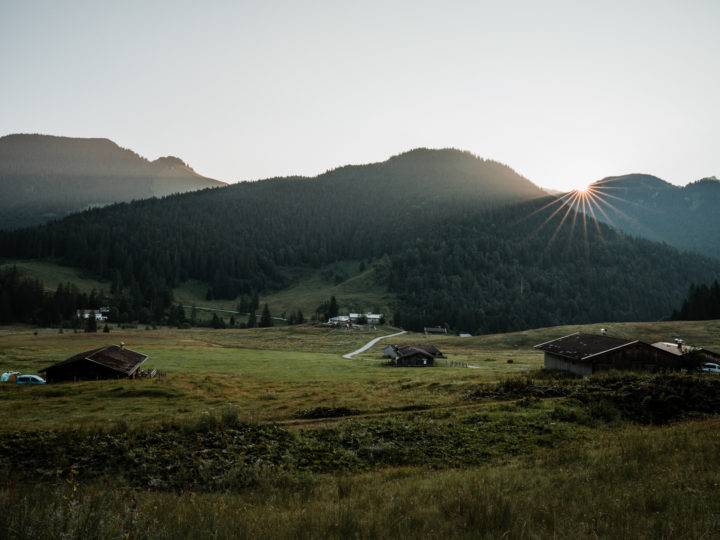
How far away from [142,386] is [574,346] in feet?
164

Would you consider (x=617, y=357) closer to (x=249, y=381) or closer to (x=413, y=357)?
(x=413, y=357)

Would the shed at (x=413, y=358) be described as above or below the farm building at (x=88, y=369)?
below

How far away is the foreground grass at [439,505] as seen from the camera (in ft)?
21.0

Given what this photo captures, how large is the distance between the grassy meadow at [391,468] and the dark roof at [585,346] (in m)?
16.1

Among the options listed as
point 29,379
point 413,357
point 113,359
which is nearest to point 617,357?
point 413,357

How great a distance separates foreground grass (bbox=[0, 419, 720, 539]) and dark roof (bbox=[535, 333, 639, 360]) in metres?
34.9

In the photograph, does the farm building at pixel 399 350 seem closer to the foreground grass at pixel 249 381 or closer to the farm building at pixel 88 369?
the foreground grass at pixel 249 381

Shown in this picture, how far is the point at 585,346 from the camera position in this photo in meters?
46.4

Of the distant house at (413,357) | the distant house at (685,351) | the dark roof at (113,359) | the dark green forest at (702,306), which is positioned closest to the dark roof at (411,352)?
the distant house at (413,357)

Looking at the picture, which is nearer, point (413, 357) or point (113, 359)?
point (113, 359)

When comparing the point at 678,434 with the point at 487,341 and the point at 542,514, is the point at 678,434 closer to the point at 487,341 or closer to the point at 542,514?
the point at 542,514

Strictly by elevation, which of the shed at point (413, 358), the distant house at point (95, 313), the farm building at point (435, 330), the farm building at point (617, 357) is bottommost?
the farm building at point (435, 330)

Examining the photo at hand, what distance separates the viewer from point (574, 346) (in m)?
48.1

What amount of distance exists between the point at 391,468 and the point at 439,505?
5.67m
